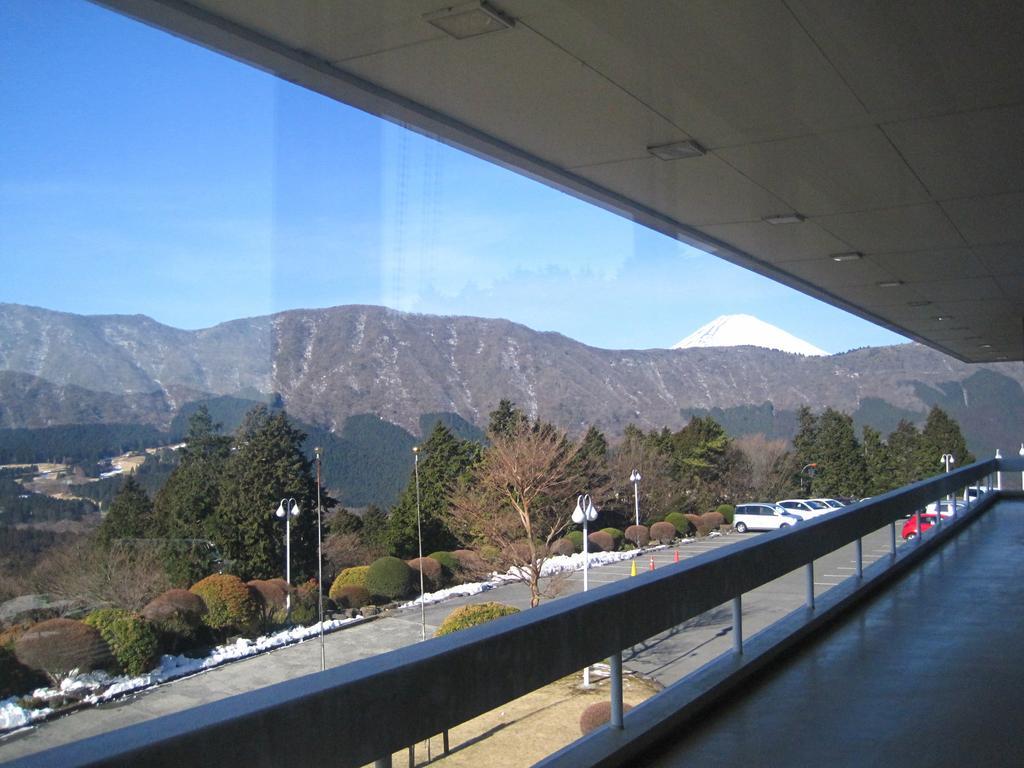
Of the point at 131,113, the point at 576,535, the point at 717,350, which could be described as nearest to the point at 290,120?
the point at 131,113

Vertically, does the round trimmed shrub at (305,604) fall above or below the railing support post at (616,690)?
above

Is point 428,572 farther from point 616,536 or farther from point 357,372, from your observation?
point 616,536

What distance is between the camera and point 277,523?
4.01 m

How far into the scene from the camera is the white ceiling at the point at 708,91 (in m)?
3.98

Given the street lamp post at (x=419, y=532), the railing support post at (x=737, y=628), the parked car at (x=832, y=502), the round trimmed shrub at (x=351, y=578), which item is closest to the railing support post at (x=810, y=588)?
the parked car at (x=832, y=502)

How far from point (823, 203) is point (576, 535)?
3203 mm

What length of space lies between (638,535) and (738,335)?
4027 mm

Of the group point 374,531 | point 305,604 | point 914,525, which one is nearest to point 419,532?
point 374,531

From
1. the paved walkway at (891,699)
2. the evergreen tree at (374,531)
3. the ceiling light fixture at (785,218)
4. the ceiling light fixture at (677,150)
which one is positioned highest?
the ceiling light fixture at (785,218)

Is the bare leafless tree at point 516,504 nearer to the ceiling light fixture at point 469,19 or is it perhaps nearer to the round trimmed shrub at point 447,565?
the round trimmed shrub at point 447,565

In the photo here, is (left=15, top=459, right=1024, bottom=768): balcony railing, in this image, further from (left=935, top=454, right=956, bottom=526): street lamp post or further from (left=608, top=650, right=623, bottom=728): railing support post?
(left=935, top=454, right=956, bottom=526): street lamp post

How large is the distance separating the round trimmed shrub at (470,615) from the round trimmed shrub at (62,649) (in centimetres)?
166

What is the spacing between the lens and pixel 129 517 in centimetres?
355

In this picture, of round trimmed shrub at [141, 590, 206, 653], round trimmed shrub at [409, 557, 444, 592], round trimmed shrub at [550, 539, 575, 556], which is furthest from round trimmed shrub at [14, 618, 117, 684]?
round trimmed shrub at [550, 539, 575, 556]
